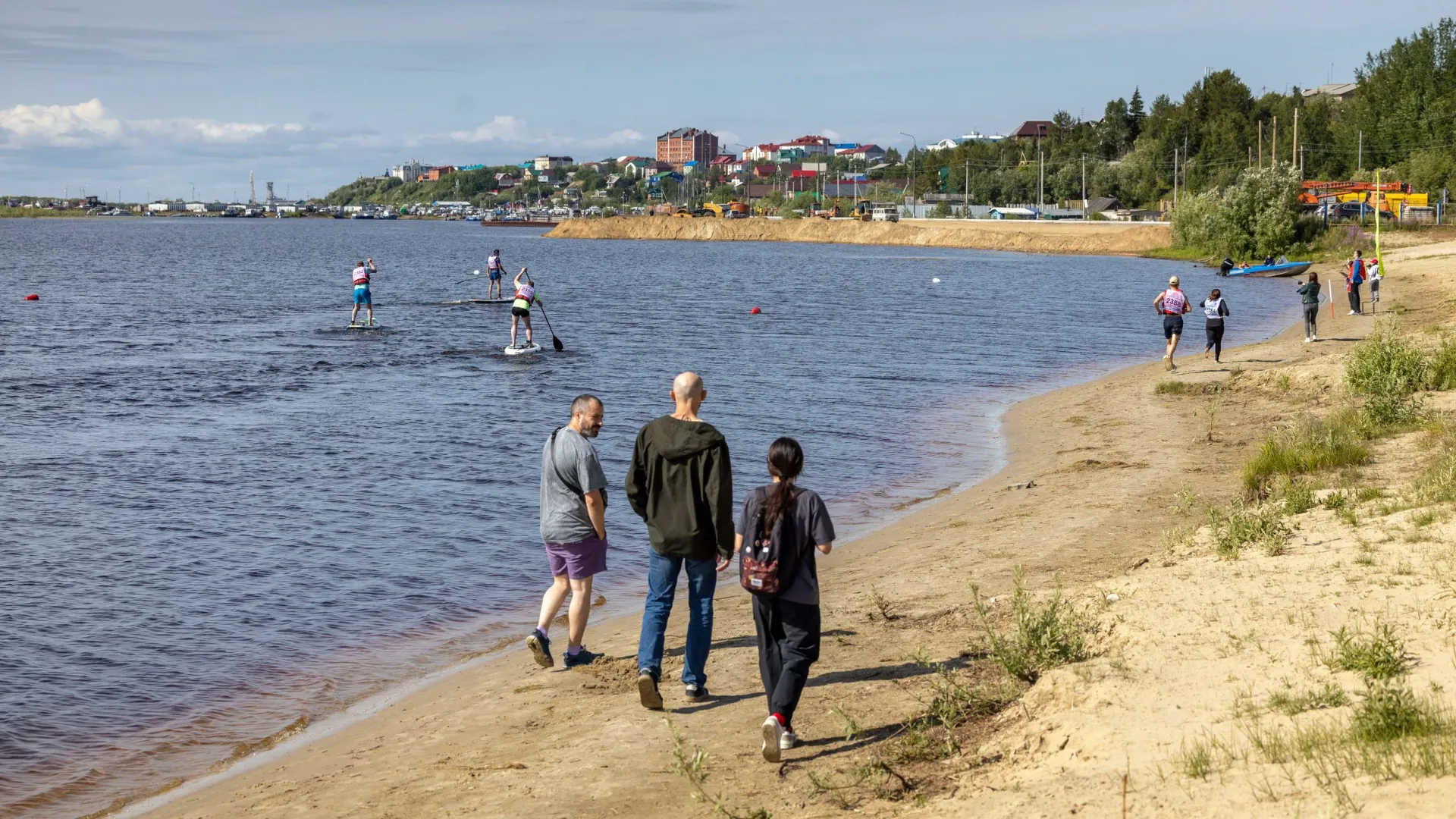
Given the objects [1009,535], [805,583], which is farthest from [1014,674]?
[1009,535]

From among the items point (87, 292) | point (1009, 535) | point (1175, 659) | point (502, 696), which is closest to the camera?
point (1175, 659)

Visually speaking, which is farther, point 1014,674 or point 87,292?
point 87,292

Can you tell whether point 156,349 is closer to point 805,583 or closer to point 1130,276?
point 805,583

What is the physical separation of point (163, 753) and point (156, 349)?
96.6 feet

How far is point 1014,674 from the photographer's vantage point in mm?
7910

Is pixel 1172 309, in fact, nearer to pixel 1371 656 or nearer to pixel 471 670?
pixel 471 670

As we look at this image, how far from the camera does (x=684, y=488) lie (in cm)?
809

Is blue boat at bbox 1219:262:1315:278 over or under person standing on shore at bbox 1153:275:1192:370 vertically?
over

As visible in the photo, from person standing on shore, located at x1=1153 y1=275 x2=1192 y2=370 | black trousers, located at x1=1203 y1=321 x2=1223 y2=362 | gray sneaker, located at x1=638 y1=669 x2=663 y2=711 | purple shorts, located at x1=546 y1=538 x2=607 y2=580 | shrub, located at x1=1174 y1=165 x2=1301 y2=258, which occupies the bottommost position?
gray sneaker, located at x1=638 y1=669 x2=663 y2=711

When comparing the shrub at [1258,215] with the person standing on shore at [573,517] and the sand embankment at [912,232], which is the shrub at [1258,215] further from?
the person standing on shore at [573,517]

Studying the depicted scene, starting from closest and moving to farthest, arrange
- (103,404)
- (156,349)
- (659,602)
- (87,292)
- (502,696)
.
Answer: (659,602)
(502,696)
(103,404)
(156,349)
(87,292)

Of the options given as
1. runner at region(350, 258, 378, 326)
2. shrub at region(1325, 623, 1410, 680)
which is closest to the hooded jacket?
shrub at region(1325, 623, 1410, 680)

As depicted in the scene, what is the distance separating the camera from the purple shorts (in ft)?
30.1

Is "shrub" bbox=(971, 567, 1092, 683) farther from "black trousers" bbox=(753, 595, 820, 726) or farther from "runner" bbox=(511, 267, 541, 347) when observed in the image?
"runner" bbox=(511, 267, 541, 347)
